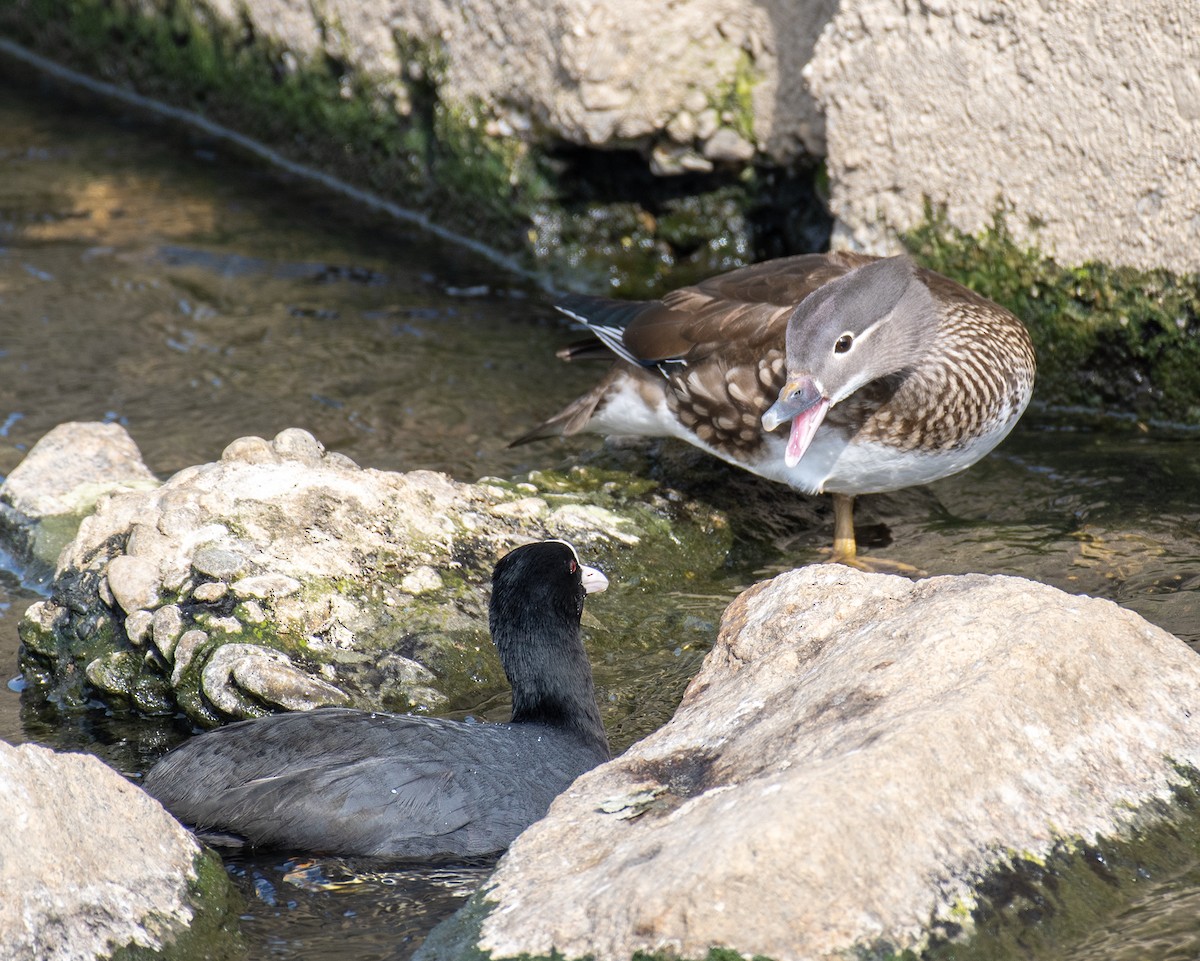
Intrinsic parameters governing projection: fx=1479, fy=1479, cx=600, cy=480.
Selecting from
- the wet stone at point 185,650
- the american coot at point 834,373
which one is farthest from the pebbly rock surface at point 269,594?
the american coot at point 834,373

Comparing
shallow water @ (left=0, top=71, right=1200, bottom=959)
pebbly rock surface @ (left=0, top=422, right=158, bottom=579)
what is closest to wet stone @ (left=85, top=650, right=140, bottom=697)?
shallow water @ (left=0, top=71, right=1200, bottom=959)

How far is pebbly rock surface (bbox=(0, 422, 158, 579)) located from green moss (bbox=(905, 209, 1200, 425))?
404 centimetres

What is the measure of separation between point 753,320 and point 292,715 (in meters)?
2.60

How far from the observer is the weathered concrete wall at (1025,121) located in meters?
6.55

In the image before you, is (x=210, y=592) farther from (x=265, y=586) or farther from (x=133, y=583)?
(x=133, y=583)

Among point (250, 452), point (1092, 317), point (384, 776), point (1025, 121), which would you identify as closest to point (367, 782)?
point (384, 776)

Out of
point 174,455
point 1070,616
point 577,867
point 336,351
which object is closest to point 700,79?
point 336,351

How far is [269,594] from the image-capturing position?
529cm

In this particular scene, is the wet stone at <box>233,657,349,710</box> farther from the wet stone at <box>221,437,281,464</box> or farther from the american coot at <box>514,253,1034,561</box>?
the american coot at <box>514,253,1034,561</box>

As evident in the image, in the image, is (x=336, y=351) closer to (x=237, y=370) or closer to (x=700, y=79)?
(x=237, y=370)

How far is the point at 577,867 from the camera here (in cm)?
350

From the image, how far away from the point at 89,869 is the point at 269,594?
1793 millimetres

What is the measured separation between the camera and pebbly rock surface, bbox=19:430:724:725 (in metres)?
5.11

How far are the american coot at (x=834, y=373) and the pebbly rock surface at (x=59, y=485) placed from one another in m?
2.21
